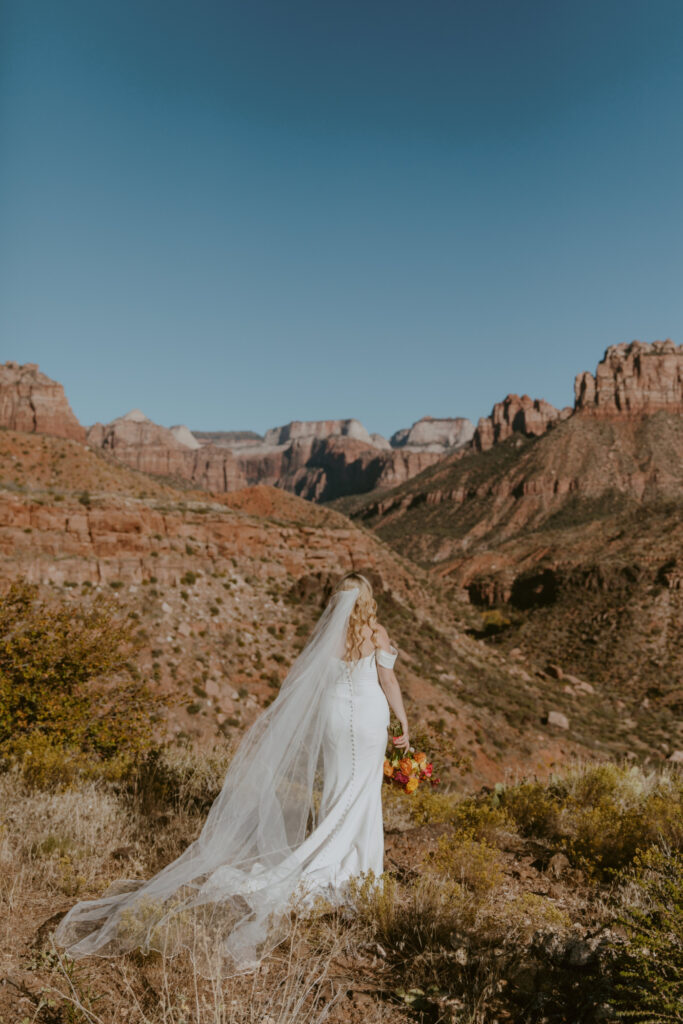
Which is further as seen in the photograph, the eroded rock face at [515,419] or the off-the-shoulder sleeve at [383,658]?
the eroded rock face at [515,419]

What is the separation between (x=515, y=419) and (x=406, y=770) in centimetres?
11013

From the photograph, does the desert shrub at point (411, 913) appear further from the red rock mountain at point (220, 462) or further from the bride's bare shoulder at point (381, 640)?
the red rock mountain at point (220, 462)

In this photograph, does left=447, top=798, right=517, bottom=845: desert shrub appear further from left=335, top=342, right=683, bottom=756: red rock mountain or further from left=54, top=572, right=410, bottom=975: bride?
left=335, top=342, right=683, bottom=756: red rock mountain

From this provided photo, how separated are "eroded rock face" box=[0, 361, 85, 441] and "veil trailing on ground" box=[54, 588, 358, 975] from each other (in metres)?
78.7

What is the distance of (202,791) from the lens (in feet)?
18.7

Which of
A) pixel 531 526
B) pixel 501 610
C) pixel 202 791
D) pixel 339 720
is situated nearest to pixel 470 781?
pixel 202 791

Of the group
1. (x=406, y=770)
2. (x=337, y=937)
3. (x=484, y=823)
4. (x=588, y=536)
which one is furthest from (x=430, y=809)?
(x=588, y=536)

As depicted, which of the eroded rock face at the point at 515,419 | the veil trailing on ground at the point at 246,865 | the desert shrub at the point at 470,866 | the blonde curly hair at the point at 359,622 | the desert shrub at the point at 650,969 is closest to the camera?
the desert shrub at the point at 650,969

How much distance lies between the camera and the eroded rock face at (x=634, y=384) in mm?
87438

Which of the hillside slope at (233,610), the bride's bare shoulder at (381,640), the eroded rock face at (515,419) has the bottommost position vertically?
the hillside slope at (233,610)

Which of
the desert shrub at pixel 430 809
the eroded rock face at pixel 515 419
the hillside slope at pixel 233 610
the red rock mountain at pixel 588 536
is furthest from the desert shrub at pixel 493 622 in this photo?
the eroded rock face at pixel 515 419

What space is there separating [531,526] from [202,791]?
65.1m

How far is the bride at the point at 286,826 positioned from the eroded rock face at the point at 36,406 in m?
78.7

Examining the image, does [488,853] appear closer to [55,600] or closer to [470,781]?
[470,781]
